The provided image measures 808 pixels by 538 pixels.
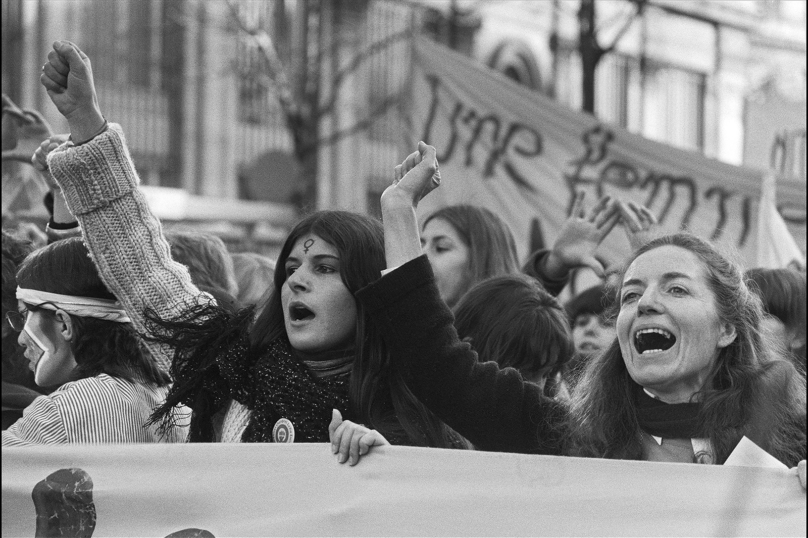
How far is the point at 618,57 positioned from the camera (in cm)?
2541

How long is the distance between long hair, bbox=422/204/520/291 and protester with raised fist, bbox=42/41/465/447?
120cm

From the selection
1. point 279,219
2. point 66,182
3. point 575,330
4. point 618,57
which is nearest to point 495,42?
point 618,57

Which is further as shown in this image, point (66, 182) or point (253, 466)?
point (66, 182)

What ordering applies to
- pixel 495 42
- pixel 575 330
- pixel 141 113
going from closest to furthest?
pixel 575 330 → pixel 141 113 → pixel 495 42

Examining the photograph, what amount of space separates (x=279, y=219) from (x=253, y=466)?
15.9m

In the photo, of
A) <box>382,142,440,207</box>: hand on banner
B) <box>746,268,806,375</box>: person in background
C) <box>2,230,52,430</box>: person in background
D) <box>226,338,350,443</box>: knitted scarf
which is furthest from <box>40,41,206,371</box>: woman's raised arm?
<box>746,268,806,375</box>: person in background

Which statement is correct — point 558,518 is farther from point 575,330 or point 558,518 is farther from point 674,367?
point 575,330

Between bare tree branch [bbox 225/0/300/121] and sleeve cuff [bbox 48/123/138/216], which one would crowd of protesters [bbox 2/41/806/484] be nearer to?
sleeve cuff [bbox 48/123/138/216]

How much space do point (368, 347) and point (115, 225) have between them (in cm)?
68

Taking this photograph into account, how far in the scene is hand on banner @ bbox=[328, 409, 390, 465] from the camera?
7.41 feet

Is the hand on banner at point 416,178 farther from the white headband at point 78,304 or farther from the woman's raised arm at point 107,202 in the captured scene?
the white headband at point 78,304

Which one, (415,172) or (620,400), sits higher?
(415,172)

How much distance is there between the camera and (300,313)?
2654mm

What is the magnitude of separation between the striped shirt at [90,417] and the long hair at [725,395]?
94cm
